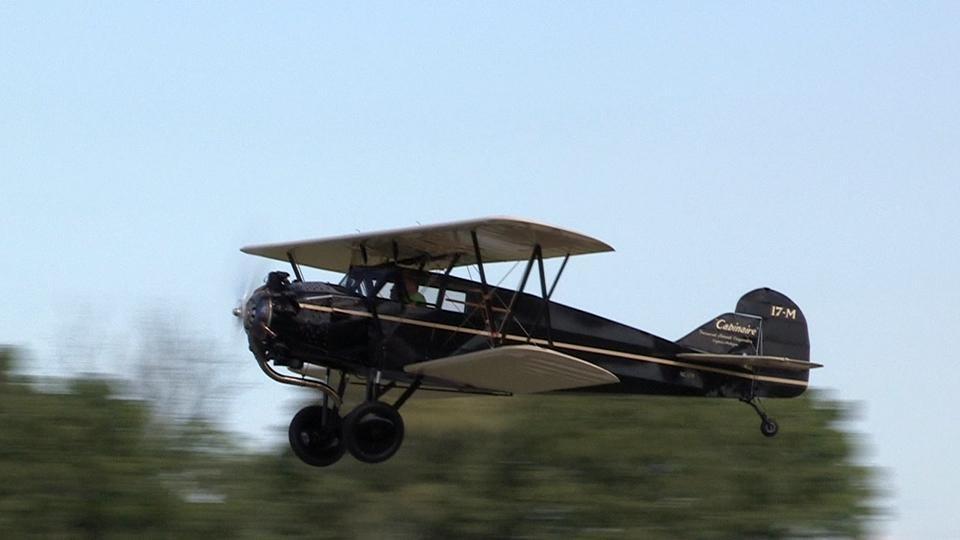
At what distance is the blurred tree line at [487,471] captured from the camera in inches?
1312

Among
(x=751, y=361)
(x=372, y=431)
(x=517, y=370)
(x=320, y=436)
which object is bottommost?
(x=320, y=436)

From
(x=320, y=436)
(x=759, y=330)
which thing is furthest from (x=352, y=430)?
(x=759, y=330)

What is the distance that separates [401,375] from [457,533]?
2228 centimetres

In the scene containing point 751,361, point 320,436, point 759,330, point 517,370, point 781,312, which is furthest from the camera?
point 781,312

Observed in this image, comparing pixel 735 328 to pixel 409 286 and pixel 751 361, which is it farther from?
pixel 409 286

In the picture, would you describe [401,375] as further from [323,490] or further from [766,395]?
[323,490]

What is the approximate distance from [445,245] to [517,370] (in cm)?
182

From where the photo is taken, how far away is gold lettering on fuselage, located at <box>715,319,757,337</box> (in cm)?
1864

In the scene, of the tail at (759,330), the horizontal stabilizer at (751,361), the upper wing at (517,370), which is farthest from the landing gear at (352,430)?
the tail at (759,330)

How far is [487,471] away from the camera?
38.0 meters

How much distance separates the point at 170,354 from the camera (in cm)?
3647

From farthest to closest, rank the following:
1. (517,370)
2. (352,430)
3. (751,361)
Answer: (751,361), (352,430), (517,370)

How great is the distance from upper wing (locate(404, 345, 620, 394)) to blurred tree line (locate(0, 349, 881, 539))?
59.5ft

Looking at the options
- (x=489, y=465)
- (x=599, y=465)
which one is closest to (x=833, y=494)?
(x=599, y=465)
